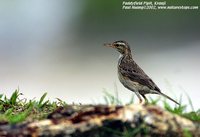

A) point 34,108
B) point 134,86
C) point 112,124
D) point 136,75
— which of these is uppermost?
point 136,75

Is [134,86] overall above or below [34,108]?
above

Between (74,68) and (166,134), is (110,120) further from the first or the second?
(74,68)

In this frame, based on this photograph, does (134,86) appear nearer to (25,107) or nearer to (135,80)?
(135,80)

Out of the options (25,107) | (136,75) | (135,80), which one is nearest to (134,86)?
(135,80)

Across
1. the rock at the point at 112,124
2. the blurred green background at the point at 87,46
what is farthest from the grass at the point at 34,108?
the blurred green background at the point at 87,46

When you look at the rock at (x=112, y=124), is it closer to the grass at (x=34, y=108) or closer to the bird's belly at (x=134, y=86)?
the grass at (x=34, y=108)

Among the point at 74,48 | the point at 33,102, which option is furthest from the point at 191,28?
the point at 33,102
